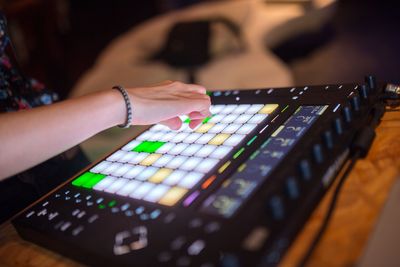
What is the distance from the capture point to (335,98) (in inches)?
21.0

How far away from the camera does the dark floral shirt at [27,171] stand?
71cm

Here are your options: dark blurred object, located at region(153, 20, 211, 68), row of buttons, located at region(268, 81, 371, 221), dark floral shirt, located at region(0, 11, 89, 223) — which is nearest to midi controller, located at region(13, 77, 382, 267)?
row of buttons, located at region(268, 81, 371, 221)

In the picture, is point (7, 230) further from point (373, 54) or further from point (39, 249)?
point (373, 54)

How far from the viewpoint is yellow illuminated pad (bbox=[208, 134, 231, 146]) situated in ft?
1.71

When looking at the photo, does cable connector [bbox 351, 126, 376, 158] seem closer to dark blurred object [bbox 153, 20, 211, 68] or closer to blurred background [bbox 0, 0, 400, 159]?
blurred background [bbox 0, 0, 400, 159]

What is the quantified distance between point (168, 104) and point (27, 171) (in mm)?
323

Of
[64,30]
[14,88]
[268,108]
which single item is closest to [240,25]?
[14,88]

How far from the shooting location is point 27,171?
0.72 metres

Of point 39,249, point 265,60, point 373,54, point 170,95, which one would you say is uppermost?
point 170,95

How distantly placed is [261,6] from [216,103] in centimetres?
150

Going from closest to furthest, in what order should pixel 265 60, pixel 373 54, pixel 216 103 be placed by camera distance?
1. pixel 216 103
2. pixel 265 60
3. pixel 373 54

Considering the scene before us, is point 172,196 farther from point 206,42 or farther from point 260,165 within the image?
point 206,42

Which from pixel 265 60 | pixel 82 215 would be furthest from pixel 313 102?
pixel 265 60

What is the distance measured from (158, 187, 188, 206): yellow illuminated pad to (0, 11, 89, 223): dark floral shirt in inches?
14.9
